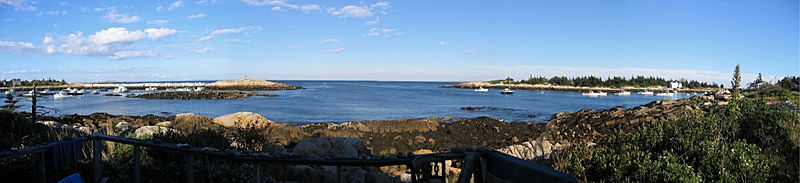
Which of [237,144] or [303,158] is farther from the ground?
[303,158]

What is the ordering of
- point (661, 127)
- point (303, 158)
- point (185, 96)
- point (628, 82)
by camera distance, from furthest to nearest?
point (628, 82)
point (185, 96)
point (661, 127)
point (303, 158)

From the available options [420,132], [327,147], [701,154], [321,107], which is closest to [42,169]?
[327,147]

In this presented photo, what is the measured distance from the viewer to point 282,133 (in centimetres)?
1692

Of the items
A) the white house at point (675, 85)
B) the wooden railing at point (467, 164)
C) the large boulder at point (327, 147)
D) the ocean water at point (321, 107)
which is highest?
the wooden railing at point (467, 164)

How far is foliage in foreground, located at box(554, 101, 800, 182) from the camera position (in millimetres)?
5977

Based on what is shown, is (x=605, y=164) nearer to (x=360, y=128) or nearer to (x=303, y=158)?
(x=303, y=158)

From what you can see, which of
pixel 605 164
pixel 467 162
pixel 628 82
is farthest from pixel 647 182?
pixel 628 82

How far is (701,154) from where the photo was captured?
21.2 feet

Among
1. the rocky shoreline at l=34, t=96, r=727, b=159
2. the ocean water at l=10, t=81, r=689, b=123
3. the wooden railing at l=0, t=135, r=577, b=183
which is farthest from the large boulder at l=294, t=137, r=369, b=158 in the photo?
the ocean water at l=10, t=81, r=689, b=123

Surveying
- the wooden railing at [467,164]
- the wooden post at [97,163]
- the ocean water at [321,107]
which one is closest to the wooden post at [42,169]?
→ the wooden post at [97,163]

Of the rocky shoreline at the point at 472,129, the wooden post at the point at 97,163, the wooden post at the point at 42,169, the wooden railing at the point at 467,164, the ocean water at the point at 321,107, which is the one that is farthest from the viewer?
the ocean water at the point at 321,107

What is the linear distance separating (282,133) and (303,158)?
13700 millimetres

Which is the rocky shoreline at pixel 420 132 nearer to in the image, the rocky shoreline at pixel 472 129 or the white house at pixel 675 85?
the rocky shoreline at pixel 472 129

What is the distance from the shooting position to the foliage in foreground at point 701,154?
235 inches
